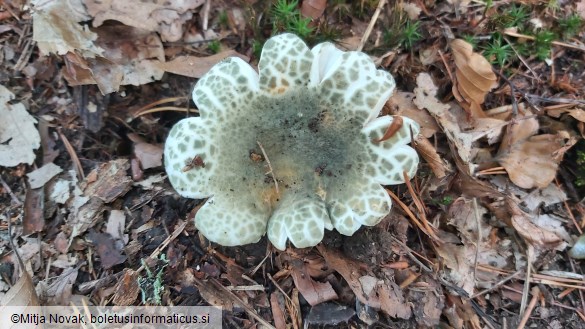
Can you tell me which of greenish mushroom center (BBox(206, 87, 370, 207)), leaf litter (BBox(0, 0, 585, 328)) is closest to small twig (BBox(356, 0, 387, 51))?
leaf litter (BBox(0, 0, 585, 328))

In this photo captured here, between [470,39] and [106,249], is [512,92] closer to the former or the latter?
[470,39]

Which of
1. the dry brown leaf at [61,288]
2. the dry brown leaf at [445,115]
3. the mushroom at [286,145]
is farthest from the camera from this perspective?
the dry brown leaf at [445,115]

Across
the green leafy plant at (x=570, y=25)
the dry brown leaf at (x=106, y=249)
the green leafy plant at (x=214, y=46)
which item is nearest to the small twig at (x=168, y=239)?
the dry brown leaf at (x=106, y=249)

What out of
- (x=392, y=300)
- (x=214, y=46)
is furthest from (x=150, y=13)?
(x=392, y=300)

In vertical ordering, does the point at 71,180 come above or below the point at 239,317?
above

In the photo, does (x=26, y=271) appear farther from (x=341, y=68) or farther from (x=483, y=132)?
(x=483, y=132)

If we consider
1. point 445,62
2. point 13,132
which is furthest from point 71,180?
point 445,62

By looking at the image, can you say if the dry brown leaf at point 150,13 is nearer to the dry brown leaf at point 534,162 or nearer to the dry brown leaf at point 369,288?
the dry brown leaf at point 369,288
